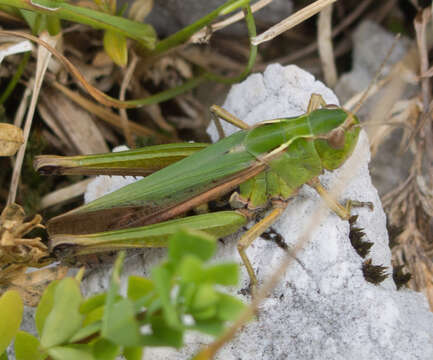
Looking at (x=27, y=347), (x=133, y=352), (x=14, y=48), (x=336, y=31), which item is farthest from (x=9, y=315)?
(x=336, y=31)

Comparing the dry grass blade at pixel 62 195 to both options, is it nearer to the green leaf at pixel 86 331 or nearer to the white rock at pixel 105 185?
the white rock at pixel 105 185

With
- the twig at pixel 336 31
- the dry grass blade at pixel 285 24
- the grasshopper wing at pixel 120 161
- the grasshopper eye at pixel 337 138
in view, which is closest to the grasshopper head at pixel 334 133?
the grasshopper eye at pixel 337 138

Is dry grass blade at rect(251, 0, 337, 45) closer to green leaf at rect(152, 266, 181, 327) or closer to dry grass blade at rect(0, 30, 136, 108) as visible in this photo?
dry grass blade at rect(0, 30, 136, 108)

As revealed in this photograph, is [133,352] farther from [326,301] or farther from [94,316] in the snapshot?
[326,301]

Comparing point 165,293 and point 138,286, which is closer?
point 165,293

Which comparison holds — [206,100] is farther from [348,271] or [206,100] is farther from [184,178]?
[348,271]

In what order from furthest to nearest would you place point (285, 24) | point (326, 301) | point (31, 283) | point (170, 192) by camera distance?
point (285, 24) → point (31, 283) → point (170, 192) → point (326, 301)

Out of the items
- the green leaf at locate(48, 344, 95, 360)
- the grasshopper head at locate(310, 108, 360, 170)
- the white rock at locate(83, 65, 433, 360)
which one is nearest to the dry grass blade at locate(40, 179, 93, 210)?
the white rock at locate(83, 65, 433, 360)
